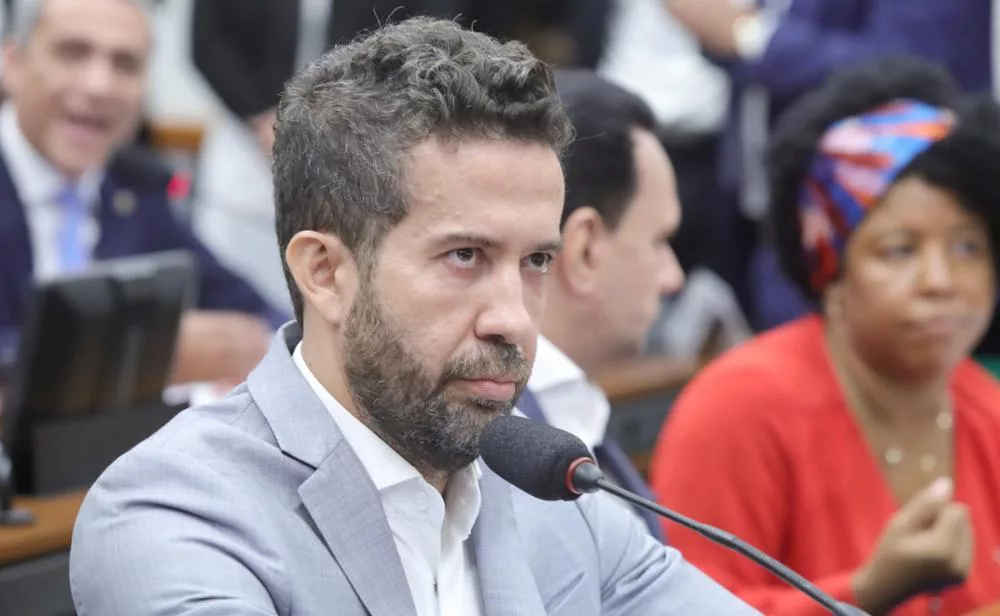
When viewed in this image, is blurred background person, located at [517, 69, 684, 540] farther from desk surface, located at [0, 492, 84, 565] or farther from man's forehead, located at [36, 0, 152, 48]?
man's forehead, located at [36, 0, 152, 48]

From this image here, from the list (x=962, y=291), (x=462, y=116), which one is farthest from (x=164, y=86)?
(x=462, y=116)

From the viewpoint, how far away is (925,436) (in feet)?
7.91

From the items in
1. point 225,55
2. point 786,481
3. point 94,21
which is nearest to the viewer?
point 786,481

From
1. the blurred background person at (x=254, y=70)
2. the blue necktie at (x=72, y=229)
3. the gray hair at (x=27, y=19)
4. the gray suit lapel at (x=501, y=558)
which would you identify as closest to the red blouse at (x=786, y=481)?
the gray suit lapel at (x=501, y=558)

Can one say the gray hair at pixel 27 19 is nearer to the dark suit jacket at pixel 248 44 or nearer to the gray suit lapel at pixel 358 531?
the dark suit jacket at pixel 248 44

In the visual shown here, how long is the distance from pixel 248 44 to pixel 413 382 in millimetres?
3100

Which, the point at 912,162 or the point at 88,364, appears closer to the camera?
the point at 912,162

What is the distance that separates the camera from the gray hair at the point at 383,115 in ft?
4.35

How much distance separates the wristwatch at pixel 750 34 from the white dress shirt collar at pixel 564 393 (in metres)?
1.85

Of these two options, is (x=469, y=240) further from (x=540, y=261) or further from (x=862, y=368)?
(x=862, y=368)

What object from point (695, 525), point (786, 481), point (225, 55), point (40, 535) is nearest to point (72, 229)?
point (225, 55)

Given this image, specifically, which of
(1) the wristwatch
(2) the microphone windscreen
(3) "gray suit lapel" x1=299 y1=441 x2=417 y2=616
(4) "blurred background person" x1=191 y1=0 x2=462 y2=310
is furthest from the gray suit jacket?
(4) "blurred background person" x1=191 y1=0 x2=462 y2=310

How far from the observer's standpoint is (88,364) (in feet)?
7.98

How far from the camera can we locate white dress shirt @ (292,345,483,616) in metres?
1.35
